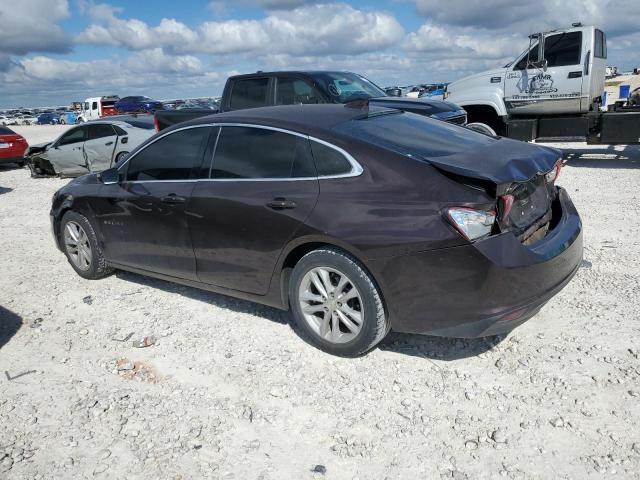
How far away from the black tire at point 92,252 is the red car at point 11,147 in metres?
12.1

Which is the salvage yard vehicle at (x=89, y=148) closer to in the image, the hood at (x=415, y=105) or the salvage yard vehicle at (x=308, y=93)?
the salvage yard vehicle at (x=308, y=93)

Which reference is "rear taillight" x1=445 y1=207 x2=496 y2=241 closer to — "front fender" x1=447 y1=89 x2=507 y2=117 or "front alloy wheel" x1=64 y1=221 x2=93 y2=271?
"front alloy wheel" x1=64 y1=221 x2=93 y2=271

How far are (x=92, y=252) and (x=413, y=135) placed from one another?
3332mm

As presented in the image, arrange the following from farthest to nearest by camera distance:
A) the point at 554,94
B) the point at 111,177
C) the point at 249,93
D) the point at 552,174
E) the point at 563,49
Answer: the point at 554,94, the point at 563,49, the point at 249,93, the point at 111,177, the point at 552,174

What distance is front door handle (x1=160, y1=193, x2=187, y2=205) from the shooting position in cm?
416

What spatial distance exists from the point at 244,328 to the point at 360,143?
1.72 meters

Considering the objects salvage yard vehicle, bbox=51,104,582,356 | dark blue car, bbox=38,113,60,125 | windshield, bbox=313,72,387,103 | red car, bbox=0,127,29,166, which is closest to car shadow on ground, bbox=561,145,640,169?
windshield, bbox=313,72,387,103

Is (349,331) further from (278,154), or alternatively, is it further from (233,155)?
(233,155)

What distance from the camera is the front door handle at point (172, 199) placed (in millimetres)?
4160

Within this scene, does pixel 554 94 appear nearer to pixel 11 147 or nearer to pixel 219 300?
pixel 219 300

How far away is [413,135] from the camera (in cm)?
373

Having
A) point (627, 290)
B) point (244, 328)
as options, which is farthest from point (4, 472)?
point (627, 290)

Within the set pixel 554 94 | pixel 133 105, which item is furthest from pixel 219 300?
pixel 133 105

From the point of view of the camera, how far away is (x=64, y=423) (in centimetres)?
309
